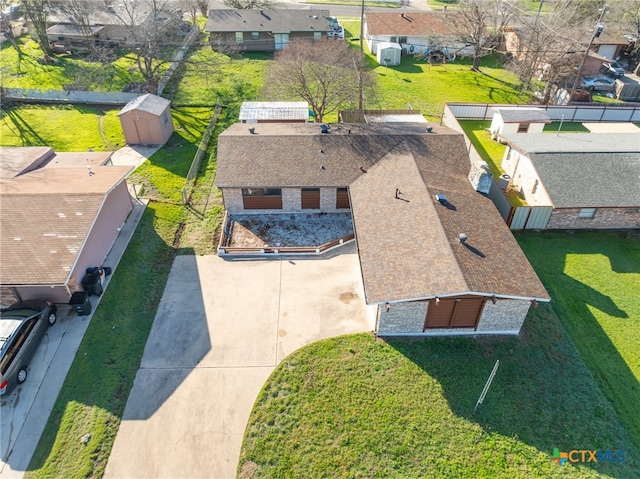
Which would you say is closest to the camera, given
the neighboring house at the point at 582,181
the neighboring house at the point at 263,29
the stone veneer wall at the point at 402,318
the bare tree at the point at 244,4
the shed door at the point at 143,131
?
the stone veneer wall at the point at 402,318

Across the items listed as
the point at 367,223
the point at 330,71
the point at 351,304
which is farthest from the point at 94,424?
the point at 330,71

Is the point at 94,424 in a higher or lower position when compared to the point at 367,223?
lower

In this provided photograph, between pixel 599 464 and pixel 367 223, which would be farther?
pixel 367 223

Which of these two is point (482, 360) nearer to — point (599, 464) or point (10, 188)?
point (599, 464)

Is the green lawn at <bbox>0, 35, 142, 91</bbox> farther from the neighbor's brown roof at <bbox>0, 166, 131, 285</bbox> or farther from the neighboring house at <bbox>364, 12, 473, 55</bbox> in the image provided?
the neighboring house at <bbox>364, 12, 473, 55</bbox>

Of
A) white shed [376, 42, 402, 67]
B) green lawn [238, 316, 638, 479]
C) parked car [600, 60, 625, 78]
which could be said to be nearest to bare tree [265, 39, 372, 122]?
white shed [376, 42, 402, 67]

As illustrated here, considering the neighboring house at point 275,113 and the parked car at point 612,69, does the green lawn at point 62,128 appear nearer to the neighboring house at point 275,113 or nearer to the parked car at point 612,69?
the neighboring house at point 275,113

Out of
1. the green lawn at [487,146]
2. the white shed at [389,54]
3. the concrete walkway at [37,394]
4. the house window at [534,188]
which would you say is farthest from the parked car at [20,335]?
the white shed at [389,54]
